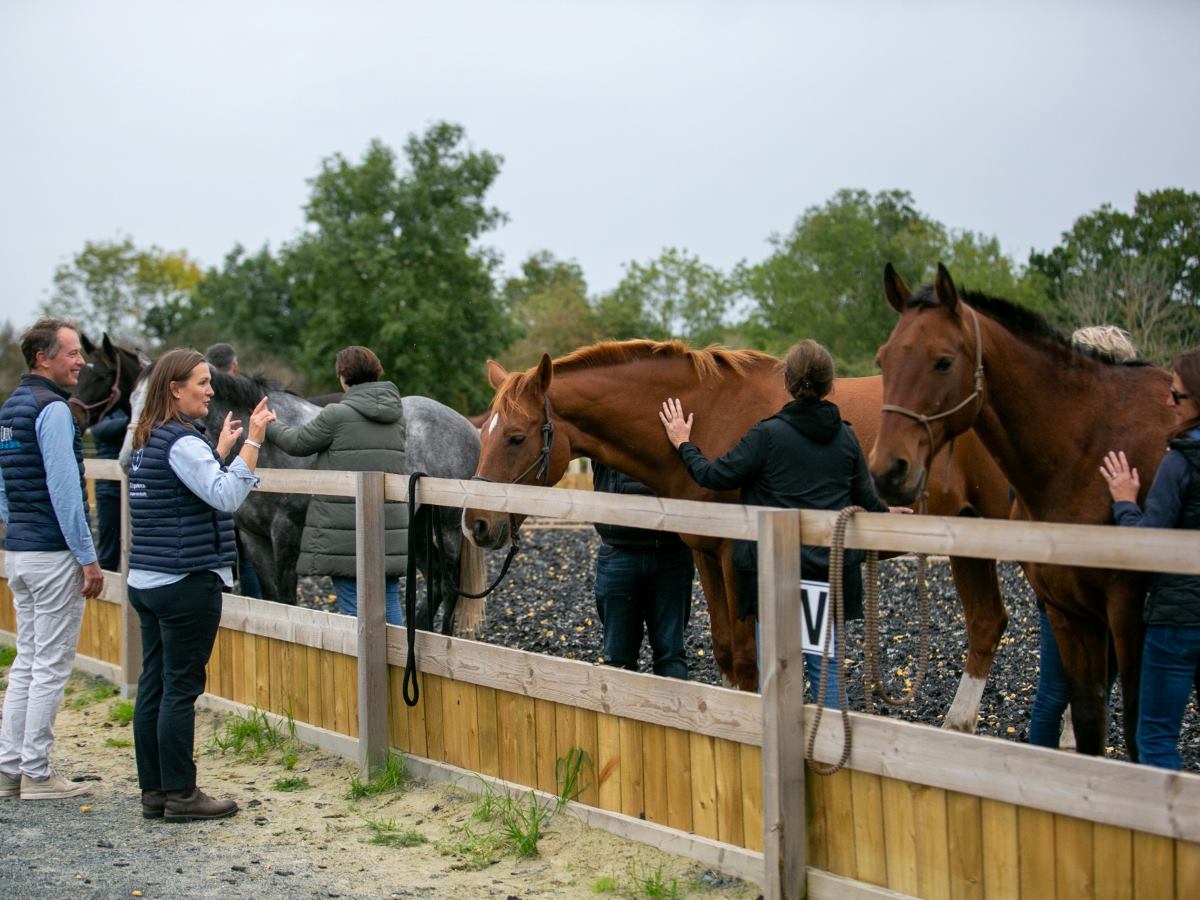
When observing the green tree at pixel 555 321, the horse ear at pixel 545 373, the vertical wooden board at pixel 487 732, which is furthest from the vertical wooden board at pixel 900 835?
the green tree at pixel 555 321

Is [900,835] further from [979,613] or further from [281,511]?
[281,511]

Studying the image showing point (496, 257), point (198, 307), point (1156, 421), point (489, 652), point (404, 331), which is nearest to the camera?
point (1156, 421)

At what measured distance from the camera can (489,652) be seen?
4.93m

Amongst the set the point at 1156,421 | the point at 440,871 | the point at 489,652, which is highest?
the point at 1156,421

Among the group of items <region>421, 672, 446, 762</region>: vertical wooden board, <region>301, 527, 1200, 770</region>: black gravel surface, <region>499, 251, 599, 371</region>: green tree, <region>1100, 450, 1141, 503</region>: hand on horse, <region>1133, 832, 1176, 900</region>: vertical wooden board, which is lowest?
<region>301, 527, 1200, 770</region>: black gravel surface

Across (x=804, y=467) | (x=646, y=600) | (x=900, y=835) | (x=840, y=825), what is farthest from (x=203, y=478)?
(x=900, y=835)

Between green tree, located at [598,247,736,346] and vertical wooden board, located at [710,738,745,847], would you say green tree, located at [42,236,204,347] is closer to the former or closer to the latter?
green tree, located at [598,247,736,346]

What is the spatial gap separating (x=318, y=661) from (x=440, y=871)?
193cm

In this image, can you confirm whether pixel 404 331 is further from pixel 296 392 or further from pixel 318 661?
pixel 318 661

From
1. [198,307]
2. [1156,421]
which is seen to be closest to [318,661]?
[1156,421]

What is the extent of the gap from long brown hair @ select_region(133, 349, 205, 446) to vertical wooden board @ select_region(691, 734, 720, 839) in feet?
8.56

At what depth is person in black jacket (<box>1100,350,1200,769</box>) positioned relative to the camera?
3443mm

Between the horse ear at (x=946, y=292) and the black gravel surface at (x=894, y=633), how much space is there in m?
2.47

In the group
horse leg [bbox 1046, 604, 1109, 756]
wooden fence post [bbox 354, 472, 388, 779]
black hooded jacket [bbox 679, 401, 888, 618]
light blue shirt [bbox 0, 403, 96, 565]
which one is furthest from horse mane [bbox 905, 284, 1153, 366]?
light blue shirt [bbox 0, 403, 96, 565]
